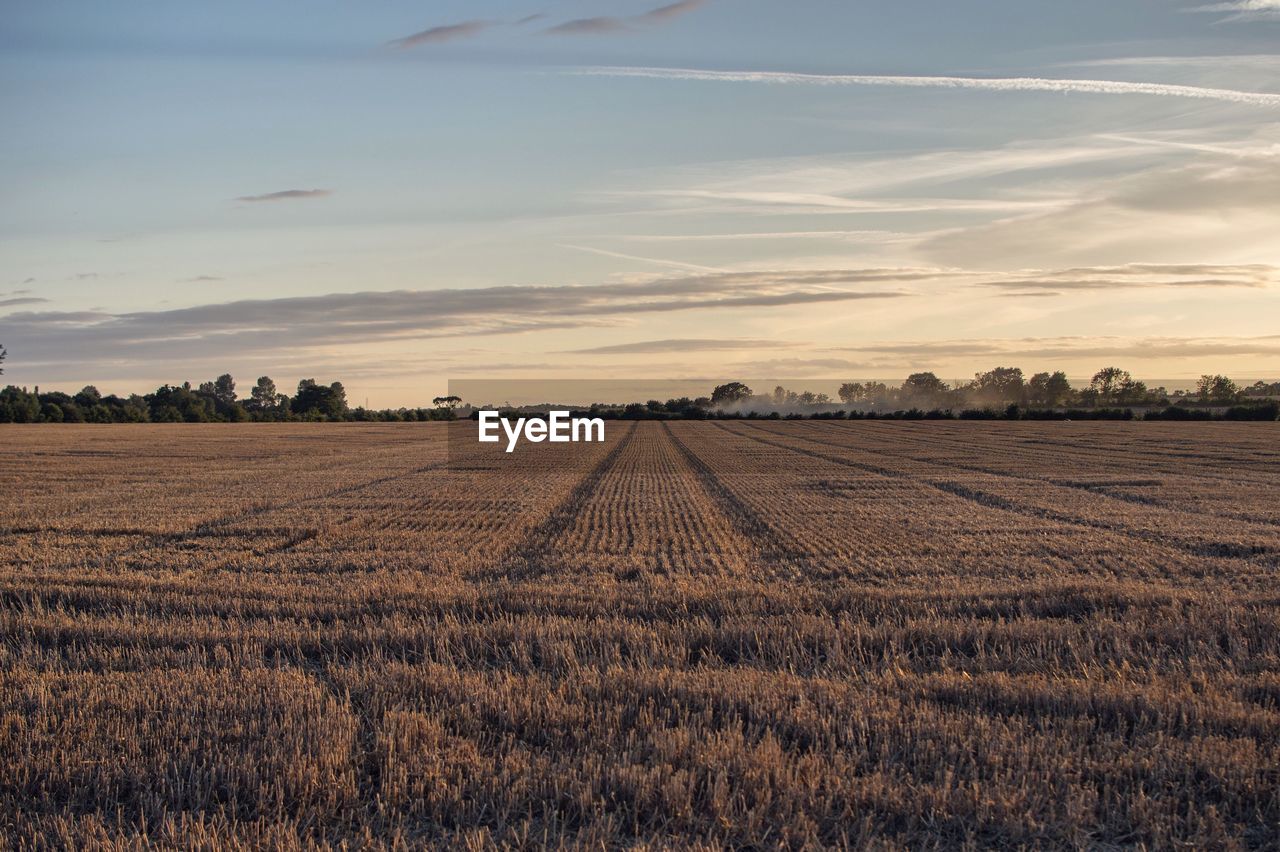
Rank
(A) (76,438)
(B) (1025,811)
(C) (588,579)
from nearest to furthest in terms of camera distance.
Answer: (B) (1025,811)
(C) (588,579)
(A) (76,438)

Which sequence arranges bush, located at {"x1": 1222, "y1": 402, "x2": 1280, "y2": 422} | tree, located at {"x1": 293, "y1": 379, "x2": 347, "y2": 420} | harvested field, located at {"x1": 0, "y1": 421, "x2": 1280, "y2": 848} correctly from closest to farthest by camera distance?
harvested field, located at {"x1": 0, "y1": 421, "x2": 1280, "y2": 848} → bush, located at {"x1": 1222, "y1": 402, "x2": 1280, "y2": 422} → tree, located at {"x1": 293, "y1": 379, "x2": 347, "y2": 420}

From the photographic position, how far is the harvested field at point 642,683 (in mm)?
5879

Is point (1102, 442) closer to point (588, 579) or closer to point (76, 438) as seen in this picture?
point (588, 579)

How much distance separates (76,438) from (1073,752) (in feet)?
255

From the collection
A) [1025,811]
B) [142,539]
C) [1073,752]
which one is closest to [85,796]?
[1025,811]

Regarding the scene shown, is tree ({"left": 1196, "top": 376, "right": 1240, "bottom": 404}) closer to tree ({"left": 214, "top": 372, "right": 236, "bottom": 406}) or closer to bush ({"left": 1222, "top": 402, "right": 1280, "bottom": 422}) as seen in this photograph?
bush ({"left": 1222, "top": 402, "right": 1280, "bottom": 422})

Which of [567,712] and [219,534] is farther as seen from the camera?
[219,534]

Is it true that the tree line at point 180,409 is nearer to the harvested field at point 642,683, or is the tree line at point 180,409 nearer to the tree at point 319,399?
the tree at point 319,399

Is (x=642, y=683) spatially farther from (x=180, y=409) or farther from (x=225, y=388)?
(x=225, y=388)

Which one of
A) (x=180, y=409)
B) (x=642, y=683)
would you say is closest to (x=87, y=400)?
(x=180, y=409)

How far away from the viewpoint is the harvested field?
5.88m

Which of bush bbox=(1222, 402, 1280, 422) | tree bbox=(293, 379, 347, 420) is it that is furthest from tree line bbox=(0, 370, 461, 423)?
bush bbox=(1222, 402, 1280, 422)

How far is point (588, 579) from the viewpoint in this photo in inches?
545

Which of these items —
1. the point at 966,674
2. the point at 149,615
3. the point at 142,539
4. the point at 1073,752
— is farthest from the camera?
the point at 142,539
